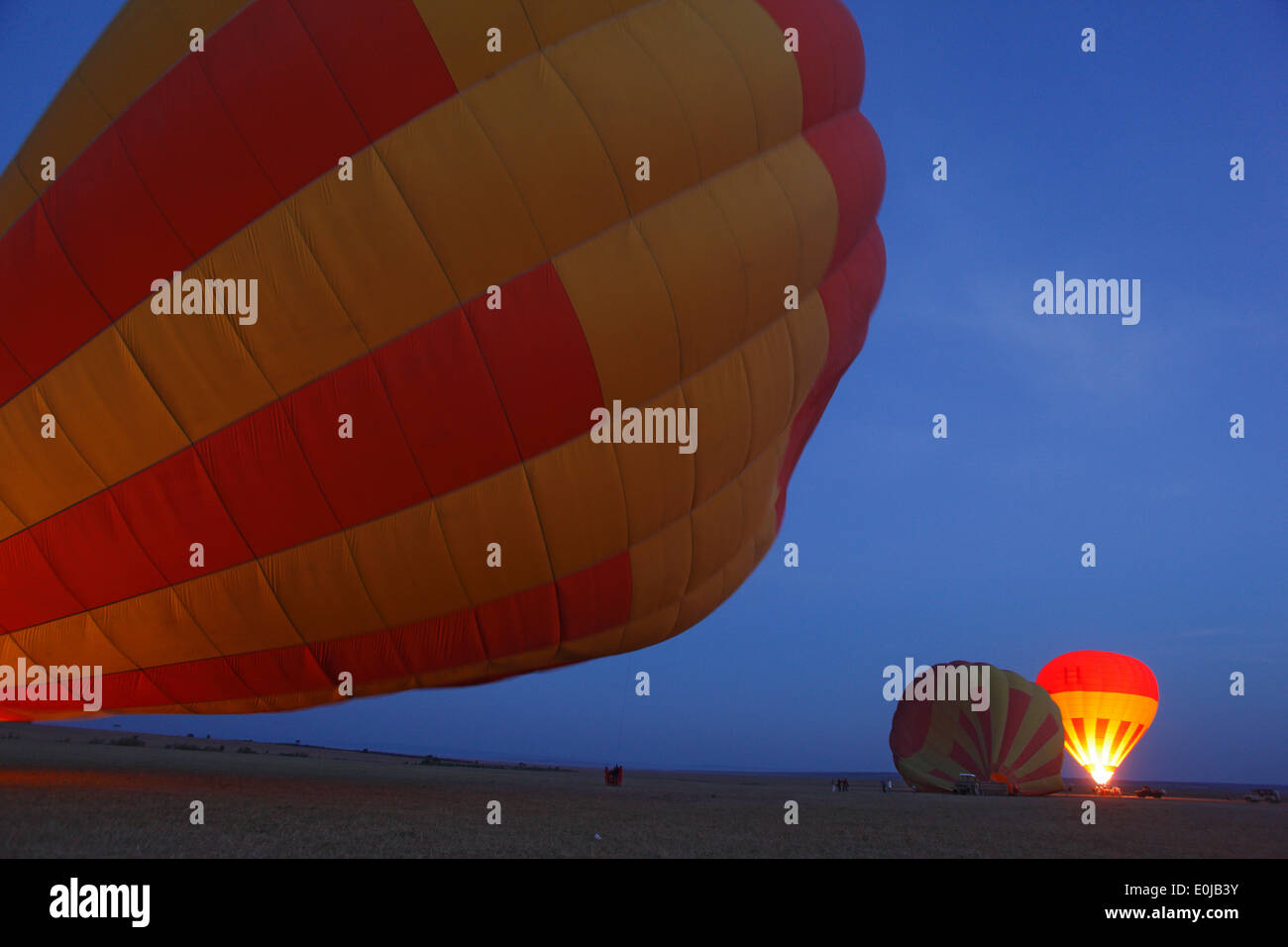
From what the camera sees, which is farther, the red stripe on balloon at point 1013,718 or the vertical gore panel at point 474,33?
the red stripe on balloon at point 1013,718

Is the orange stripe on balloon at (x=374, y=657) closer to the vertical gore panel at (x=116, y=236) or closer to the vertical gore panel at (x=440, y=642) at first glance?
the vertical gore panel at (x=440, y=642)

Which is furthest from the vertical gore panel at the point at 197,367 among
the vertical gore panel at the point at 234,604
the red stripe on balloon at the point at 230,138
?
the vertical gore panel at the point at 234,604

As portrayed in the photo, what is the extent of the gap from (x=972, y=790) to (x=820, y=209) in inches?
648

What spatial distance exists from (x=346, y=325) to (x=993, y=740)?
1910cm

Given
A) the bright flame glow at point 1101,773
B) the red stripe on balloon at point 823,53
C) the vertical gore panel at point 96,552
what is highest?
the red stripe on balloon at point 823,53

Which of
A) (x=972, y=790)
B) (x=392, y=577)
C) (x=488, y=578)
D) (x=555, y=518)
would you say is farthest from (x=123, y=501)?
(x=972, y=790)

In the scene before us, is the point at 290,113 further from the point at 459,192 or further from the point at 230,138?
the point at 459,192

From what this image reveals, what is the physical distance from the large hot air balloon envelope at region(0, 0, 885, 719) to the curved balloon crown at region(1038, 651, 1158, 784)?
880 inches

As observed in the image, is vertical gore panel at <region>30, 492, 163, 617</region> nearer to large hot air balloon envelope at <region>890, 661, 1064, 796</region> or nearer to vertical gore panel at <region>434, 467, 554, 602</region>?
vertical gore panel at <region>434, 467, 554, 602</region>

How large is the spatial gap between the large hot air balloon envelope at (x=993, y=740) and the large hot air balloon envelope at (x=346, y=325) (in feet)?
53.2

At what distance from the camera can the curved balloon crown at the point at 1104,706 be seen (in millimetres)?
25203

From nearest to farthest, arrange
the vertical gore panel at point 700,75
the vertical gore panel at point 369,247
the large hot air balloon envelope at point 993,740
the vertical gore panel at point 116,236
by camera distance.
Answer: the vertical gore panel at point 369,247 → the vertical gore panel at point 116,236 → the vertical gore panel at point 700,75 → the large hot air balloon envelope at point 993,740

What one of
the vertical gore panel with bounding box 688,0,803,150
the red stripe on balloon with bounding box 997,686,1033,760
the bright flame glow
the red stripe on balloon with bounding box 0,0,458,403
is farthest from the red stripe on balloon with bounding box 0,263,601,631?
the bright flame glow
